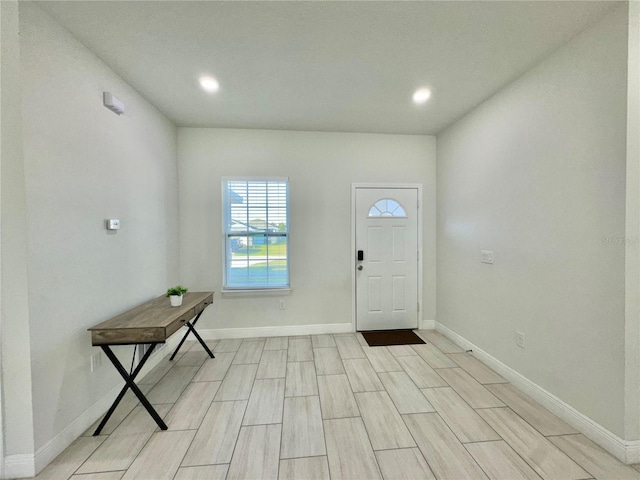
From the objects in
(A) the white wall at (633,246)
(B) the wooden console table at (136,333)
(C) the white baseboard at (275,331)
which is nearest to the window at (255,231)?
Result: (C) the white baseboard at (275,331)

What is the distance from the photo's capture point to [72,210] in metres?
1.72

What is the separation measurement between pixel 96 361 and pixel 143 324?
522 mm

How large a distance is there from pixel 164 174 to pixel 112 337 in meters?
1.87

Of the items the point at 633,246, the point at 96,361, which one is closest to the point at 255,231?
the point at 96,361

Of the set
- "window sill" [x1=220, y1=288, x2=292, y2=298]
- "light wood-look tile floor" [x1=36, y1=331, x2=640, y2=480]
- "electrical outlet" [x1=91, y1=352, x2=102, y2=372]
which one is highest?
"window sill" [x1=220, y1=288, x2=292, y2=298]

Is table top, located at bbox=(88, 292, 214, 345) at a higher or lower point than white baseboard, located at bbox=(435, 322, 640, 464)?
higher

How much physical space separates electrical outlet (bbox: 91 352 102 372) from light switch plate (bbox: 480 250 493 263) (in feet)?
11.3

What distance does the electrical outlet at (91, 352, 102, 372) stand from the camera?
73.9 inches

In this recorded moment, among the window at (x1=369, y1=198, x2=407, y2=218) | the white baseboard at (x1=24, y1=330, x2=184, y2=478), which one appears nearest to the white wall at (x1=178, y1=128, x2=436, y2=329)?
the window at (x1=369, y1=198, x2=407, y2=218)

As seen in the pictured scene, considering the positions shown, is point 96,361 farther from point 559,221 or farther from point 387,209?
point 559,221

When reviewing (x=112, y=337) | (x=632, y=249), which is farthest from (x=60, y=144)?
(x=632, y=249)

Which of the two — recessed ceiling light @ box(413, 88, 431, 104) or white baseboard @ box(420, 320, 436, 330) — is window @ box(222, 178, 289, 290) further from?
white baseboard @ box(420, 320, 436, 330)

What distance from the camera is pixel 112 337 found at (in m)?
1.73

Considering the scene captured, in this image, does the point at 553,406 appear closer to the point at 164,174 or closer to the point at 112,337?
the point at 112,337
